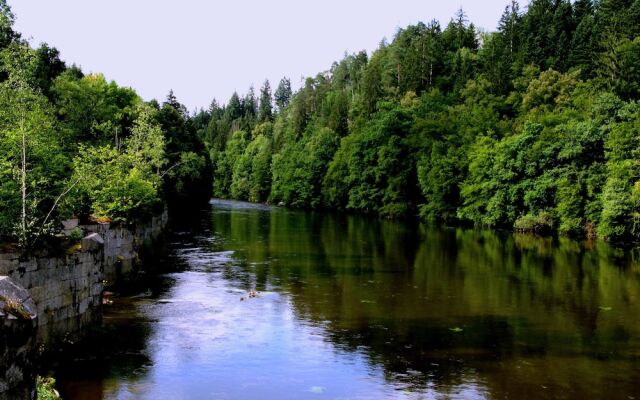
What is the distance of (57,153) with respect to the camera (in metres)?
30.4

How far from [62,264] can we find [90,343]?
3019 millimetres

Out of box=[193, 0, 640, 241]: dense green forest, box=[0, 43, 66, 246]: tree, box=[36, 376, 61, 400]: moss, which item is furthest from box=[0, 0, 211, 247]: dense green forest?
box=[193, 0, 640, 241]: dense green forest

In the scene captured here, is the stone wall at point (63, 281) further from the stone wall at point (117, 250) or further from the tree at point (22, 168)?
the stone wall at point (117, 250)

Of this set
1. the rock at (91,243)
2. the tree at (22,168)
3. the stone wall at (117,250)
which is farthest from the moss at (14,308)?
the stone wall at (117,250)

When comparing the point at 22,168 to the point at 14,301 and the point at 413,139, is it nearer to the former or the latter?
the point at 14,301

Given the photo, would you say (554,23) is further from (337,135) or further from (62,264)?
(62,264)

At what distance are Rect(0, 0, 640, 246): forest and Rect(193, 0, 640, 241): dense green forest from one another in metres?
0.25

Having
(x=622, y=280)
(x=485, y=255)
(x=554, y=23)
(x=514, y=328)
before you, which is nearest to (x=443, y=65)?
(x=554, y=23)

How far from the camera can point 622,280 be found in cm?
3569

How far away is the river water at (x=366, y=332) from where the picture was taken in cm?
1764

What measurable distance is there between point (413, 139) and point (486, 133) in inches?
519

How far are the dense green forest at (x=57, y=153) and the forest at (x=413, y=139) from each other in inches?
4.4

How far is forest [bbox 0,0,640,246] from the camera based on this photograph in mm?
26319

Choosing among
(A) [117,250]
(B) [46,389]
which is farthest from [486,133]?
(B) [46,389]
